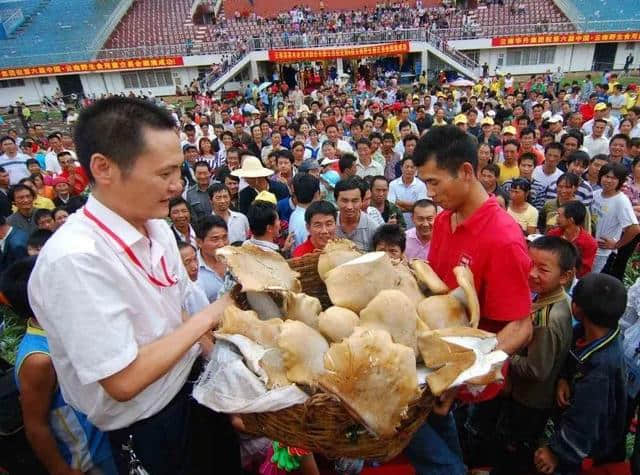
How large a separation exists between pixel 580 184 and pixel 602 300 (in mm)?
3352

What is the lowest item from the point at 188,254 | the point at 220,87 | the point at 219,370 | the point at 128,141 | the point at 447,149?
the point at 220,87

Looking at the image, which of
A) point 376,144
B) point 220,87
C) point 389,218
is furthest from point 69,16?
point 389,218

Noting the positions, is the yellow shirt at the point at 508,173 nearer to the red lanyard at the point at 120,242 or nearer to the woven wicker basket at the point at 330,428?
the woven wicker basket at the point at 330,428

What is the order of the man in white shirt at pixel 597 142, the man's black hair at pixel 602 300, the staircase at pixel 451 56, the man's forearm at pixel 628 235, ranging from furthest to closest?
1. the staircase at pixel 451 56
2. the man in white shirt at pixel 597 142
3. the man's forearm at pixel 628 235
4. the man's black hair at pixel 602 300

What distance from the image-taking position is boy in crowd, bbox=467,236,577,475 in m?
2.38

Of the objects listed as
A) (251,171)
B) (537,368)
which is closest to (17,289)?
(537,368)

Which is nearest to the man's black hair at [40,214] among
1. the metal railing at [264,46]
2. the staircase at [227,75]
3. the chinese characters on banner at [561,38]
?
the staircase at [227,75]

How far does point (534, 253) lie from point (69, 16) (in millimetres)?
36875

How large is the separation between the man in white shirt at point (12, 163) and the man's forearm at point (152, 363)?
788cm

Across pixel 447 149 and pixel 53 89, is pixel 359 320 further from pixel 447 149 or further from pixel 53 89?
pixel 53 89

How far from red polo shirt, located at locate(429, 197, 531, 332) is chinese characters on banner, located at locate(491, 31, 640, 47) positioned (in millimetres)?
27818

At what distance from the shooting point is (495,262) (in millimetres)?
1822

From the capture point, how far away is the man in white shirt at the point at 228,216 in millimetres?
4723

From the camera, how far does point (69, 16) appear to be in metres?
30.4
